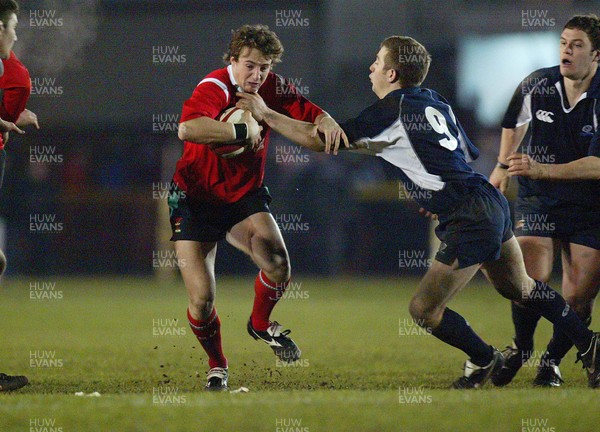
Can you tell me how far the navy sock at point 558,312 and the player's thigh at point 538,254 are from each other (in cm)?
42

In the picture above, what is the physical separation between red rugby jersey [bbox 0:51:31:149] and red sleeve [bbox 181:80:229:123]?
1.16m

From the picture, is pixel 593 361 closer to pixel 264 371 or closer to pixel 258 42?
pixel 264 371

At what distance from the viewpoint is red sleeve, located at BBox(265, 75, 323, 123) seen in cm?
661

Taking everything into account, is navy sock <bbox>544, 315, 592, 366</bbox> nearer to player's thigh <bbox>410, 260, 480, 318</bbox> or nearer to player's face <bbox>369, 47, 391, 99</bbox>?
Answer: player's thigh <bbox>410, 260, 480, 318</bbox>

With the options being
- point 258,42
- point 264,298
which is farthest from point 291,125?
point 264,298

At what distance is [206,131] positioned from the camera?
589cm

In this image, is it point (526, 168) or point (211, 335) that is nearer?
point (526, 168)

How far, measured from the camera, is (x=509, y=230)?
5.96 metres

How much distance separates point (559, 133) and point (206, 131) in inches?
100

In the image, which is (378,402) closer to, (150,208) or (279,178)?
(279,178)

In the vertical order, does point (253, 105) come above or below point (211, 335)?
above

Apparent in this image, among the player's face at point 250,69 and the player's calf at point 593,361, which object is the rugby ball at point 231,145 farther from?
the player's calf at point 593,361

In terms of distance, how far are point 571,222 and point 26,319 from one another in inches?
287

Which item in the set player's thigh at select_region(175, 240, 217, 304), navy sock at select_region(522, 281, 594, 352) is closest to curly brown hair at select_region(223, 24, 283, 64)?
player's thigh at select_region(175, 240, 217, 304)
